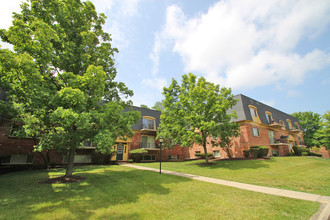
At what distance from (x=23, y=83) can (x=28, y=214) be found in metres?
5.50

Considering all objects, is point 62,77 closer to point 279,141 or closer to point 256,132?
point 256,132

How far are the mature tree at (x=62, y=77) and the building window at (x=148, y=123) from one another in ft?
40.8

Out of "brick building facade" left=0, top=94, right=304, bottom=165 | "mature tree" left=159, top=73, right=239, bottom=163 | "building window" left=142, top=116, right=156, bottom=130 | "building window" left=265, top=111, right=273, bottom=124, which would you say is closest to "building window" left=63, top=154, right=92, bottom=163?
"brick building facade" left=0, top=94, right=304, bottom=165

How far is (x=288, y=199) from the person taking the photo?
517 cm

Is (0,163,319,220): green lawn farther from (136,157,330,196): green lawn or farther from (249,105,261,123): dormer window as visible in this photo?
(249,105,261,123): dormer window

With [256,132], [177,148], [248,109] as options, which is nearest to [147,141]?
[177,148]

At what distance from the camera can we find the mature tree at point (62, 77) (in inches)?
246

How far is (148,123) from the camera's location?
23.1 m

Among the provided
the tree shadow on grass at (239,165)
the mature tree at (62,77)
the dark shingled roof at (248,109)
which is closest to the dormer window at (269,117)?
the dark shingled roof at (248,109)

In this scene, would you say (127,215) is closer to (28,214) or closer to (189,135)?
(28,214)

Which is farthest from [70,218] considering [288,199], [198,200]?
[288,199]

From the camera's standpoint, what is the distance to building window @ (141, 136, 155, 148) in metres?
22.1

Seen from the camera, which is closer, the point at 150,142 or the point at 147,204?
the point at 147,204

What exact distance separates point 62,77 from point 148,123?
16.1m
